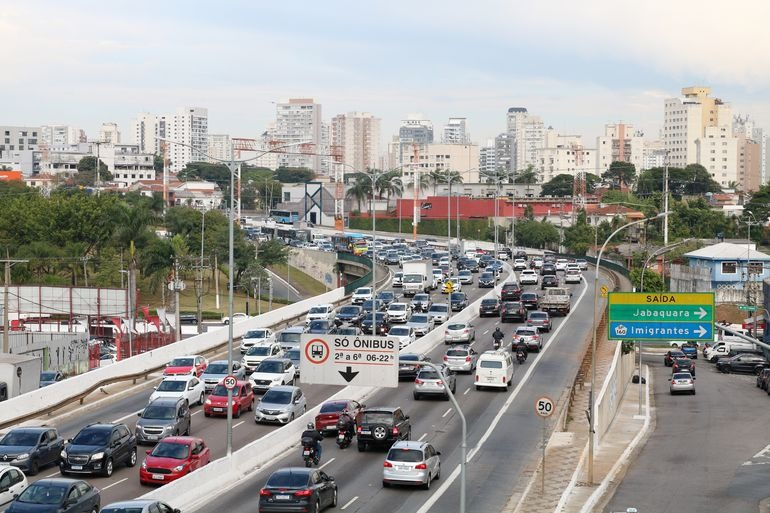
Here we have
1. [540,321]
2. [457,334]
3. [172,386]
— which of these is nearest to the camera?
[172,386]

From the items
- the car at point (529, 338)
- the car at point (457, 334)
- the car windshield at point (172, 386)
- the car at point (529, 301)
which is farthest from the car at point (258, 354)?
the car at point (529, 301)

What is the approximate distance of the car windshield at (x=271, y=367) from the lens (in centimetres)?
4969

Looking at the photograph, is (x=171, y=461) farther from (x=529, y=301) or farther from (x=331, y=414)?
(x=529, y=301)

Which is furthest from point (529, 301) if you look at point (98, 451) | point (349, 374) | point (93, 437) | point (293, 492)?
point (293, 492)

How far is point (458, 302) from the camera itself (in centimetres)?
7994

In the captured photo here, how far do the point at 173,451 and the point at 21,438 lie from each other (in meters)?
5.08

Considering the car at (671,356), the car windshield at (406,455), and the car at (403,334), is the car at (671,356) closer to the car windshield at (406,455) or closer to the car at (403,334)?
the car at (403,334)

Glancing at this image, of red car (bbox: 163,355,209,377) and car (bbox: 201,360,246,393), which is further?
red car (bbox: 163,355,209,377)

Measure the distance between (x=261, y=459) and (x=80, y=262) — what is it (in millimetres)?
72153

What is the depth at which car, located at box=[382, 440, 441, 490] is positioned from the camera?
1305 inches

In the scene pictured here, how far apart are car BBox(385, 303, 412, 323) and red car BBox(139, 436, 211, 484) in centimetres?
4002

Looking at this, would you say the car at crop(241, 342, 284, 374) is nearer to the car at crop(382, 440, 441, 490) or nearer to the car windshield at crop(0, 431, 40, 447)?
the car windshield at crop(0, 431, 40, 447)

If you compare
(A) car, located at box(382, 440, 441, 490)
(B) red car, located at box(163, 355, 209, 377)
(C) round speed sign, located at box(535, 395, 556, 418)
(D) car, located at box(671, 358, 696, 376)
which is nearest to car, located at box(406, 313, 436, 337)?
(D) car, located at box(671, 358, 696, 376)

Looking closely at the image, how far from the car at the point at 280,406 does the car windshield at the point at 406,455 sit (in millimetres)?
9291
